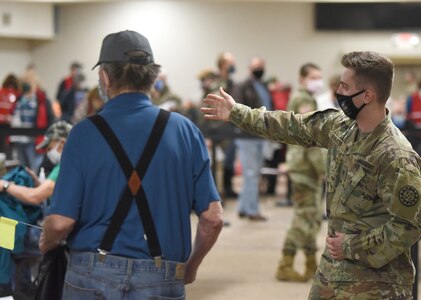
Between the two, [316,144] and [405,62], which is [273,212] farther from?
[405,62]

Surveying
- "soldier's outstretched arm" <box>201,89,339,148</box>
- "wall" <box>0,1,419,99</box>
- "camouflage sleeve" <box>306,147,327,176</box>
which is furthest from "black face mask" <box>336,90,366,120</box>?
"wall" <box>0,1,419,99</box>

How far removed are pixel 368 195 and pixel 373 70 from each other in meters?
0.48

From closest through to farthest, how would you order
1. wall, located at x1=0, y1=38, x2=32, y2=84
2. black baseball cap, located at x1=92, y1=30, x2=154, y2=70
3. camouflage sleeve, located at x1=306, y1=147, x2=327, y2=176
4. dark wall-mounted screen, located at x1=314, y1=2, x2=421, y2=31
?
black baseball cap, located at x1=92, y1=30, x2=154, y2=70, camouflage sleeve, located at x1=306, y1=147, x2=327, y2=176, wall, located at x1=0, y1=38, x2=32, y2=84, dark wall-mounted screen, located at x1=314, y1=2, x2=421, y2=31

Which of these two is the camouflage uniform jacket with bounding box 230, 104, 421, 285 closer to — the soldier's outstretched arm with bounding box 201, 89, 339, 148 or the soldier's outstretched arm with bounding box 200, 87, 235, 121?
the soldier's outstretched arm with bounding box 201, 89, 339, 148

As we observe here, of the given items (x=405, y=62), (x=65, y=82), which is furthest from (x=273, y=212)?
(x=405, y=62)

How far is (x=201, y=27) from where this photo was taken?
20.9 metres

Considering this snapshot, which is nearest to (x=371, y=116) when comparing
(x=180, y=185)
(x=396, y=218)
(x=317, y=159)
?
(x=396, y=218)

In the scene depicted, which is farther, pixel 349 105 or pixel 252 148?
pixel 252 148

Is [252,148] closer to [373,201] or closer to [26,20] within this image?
[373,201]

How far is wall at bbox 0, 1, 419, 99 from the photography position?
821 inches

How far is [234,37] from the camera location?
69.1 ft

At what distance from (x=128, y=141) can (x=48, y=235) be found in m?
0.47

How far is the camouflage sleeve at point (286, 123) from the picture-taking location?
393 cm

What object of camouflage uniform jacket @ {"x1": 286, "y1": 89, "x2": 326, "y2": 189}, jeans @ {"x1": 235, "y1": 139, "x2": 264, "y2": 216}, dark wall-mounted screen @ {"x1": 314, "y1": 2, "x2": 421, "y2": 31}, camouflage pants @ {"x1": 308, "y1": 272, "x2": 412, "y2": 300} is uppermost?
dark wall-mounted screen @ {"x1": 314, "y1": 2, "x2": 421, "y2": 31}
